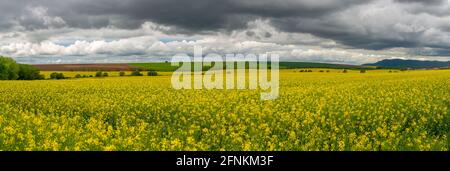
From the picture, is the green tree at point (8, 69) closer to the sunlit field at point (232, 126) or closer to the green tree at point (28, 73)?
the green tree at point (28, 73)

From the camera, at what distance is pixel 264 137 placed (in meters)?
10.6

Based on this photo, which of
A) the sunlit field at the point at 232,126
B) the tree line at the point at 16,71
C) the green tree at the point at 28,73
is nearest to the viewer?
the sunlit field at the point at 232,126

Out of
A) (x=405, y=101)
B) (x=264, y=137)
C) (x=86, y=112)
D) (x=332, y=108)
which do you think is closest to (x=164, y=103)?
(x=86, y=112)

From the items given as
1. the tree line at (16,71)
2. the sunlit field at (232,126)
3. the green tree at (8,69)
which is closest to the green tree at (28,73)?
the tree line at (16,71)

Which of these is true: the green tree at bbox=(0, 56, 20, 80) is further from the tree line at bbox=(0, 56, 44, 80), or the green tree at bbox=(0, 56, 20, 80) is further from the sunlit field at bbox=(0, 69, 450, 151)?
the sunlit field at bbox=(0, 69, 450, 151)

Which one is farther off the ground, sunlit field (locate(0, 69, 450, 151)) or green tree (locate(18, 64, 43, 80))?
sunlit field (locate(0, 69, 450, 151))

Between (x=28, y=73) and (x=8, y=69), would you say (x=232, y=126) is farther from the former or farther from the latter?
(x=8, y=69)

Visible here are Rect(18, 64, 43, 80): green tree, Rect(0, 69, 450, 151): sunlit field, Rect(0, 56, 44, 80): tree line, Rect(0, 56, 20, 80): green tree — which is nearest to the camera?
Rect(0, 69, 450, 151): sunlit field

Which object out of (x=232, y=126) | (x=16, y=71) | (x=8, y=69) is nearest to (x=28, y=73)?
(x=16, y=71)

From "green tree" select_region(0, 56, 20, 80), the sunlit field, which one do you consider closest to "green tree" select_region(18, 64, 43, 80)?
"green tree" select_region(0, 56, 20, 80)

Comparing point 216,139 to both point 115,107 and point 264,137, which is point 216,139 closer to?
point 264,137
